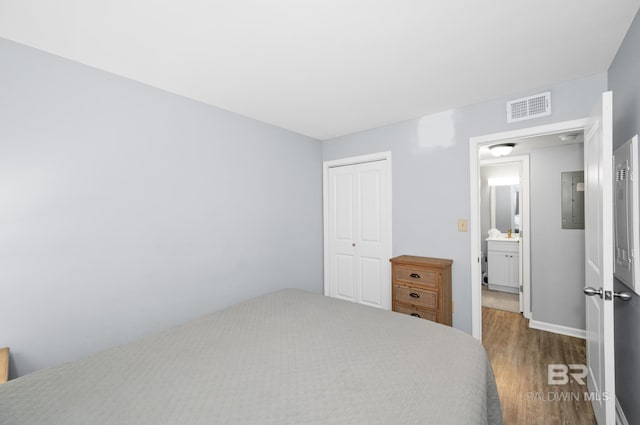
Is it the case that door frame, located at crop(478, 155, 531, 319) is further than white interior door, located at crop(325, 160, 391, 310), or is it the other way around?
door frame, located at crop(478, 155, 531, 319)

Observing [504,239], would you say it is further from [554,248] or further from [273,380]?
[273,380]

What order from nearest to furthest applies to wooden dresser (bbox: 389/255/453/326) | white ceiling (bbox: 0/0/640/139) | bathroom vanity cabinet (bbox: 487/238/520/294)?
white ceiling (bbox: 0/0/640/139) < wooden dresser (bbox: 389/255/453/326) < bathroom vanity cabinet (bbox: 487/238/520/294)

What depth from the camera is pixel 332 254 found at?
386cm

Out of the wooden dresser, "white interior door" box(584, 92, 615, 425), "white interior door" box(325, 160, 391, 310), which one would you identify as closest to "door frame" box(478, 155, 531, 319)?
the wooden dresser

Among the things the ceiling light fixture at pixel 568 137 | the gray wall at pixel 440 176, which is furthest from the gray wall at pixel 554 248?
the gray wall at pixel 440 176

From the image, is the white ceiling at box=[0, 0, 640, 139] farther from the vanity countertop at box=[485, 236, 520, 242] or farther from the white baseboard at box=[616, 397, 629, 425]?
the vanity countertop at box=[485, 236, 520, 242]

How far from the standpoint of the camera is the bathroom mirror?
5.02m

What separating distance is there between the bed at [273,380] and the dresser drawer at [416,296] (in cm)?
95

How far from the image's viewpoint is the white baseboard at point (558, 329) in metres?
3.21

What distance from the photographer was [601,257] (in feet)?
5.29

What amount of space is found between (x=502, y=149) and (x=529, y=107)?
4.15 ft

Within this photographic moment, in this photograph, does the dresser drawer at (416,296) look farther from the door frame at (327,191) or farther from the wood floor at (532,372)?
the wood floor at (532,372)

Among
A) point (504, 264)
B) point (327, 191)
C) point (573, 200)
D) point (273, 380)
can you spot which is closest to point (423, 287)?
point (327, 191)

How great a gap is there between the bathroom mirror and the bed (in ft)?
14.2
